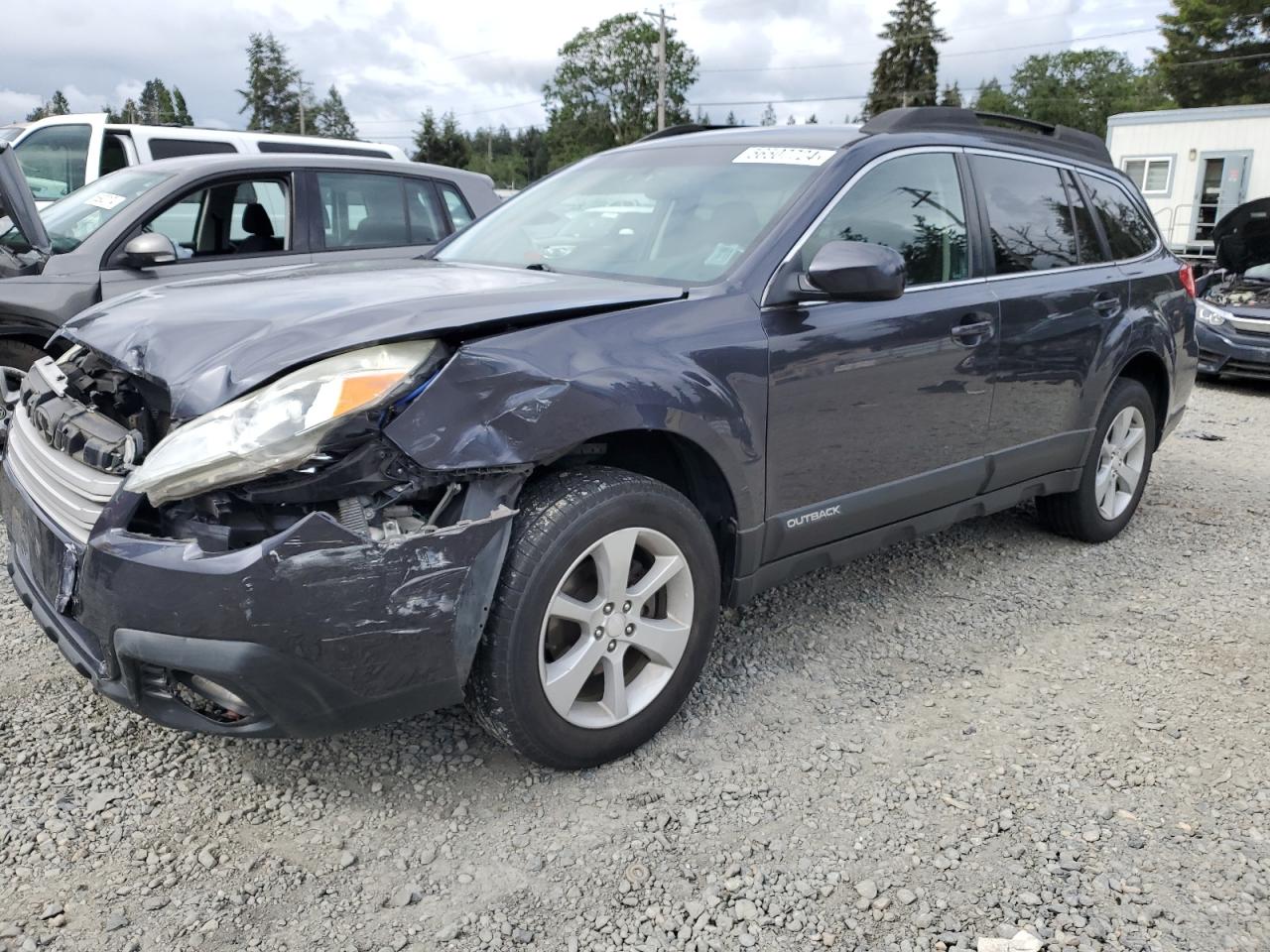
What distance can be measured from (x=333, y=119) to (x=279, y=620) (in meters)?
84.1

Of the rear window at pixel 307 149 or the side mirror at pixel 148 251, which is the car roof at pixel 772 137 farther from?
the rear window at pixel 307 149

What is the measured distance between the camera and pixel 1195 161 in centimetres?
2211

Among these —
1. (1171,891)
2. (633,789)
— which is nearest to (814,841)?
(633,789)

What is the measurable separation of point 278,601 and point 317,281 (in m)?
1.16

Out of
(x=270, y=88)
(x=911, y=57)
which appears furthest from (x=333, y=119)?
(x=911, y=57)

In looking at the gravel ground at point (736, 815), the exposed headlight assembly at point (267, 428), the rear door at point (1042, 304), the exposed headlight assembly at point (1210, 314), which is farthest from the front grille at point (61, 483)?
the exposed headlight assembly at point (1210, 314)

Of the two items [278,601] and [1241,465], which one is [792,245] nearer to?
[278,601]

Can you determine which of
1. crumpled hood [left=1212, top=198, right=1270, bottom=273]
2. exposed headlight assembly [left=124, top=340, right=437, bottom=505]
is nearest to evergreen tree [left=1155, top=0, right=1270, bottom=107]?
crumpled hood [left=1212, top=198, right=1270, bottom=273]

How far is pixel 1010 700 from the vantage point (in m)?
3.15

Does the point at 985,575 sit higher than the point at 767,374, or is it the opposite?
the point at 767,374

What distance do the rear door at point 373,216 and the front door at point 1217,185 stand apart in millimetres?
20372

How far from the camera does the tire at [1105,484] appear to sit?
4.38 metres

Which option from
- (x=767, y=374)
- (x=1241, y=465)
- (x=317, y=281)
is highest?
(x=317, y=281)

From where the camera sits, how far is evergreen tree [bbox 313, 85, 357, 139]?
251ft
